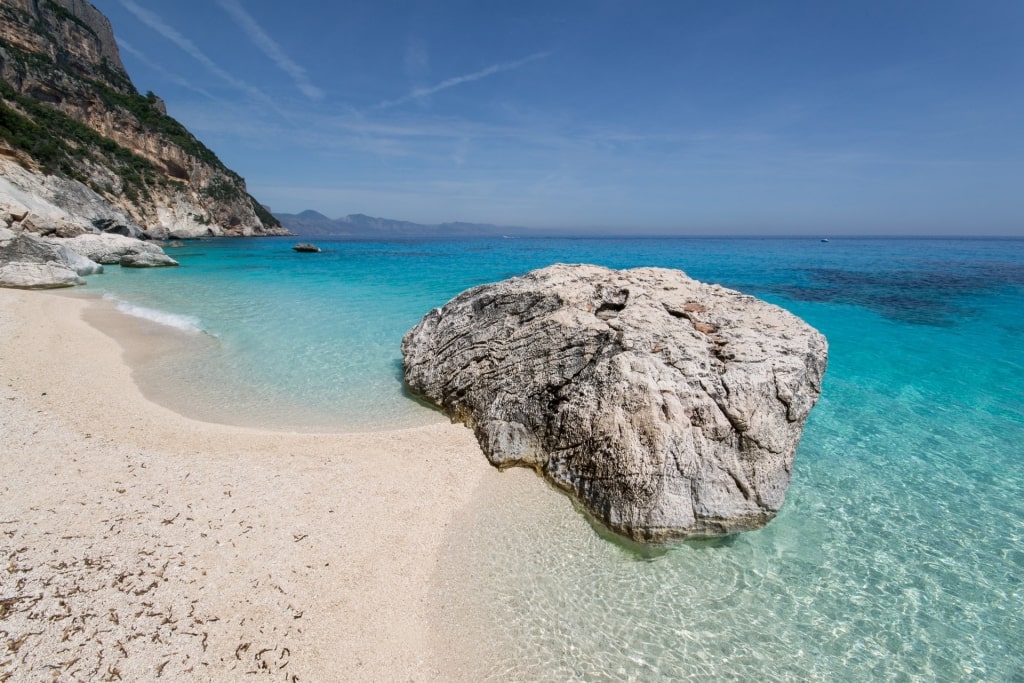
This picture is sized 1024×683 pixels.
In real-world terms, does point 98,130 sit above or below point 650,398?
above

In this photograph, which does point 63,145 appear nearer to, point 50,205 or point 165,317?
point 50,205

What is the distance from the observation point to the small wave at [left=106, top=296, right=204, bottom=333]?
1410cm

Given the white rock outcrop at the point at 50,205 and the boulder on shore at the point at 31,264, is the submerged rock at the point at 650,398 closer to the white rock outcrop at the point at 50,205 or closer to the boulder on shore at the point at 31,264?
the boulder on shore at the point at 31,264

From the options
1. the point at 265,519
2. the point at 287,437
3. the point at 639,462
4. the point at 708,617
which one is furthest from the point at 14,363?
the point at 708,617

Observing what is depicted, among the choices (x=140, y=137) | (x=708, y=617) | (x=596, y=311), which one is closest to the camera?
(x=708, y=617)

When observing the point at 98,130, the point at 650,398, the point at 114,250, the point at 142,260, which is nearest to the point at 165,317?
the point at 650,398

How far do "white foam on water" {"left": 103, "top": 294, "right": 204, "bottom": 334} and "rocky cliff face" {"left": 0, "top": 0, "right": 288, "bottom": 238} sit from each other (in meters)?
40.4

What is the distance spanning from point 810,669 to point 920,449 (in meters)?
5.68

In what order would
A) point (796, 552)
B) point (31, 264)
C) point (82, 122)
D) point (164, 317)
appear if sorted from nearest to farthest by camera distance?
1. point (796, 552)
2. point (164, 317)
3. point (31, 264)
4. point (82, 122)

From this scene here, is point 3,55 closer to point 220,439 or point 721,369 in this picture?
point 220,439

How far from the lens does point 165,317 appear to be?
15359mm

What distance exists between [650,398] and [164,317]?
17.3 meters

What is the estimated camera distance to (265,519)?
477 cm

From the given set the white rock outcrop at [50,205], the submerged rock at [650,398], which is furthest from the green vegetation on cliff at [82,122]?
the submerged rock at [650,398]
